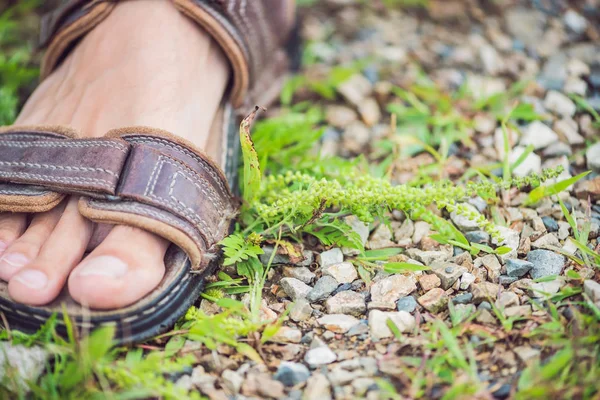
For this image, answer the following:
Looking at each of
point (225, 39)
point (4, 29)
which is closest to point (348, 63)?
point (225, 39)

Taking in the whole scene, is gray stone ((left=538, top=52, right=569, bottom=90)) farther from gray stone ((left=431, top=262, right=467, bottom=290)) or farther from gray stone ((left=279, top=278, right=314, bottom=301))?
gray stone ((left=279, top=278, right=314, bottom=301))

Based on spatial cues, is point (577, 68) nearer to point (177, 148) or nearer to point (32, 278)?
point (177, 148)

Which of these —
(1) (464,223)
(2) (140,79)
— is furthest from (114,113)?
(1) (464,223)

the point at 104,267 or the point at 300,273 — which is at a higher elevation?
the point at 104,267

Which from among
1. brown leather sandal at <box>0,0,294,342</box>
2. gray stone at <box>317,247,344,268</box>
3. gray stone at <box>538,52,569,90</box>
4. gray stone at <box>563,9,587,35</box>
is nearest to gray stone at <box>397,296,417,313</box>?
gray stone at <box>317,247,344,268</box>

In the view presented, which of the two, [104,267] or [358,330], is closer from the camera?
[104,267]

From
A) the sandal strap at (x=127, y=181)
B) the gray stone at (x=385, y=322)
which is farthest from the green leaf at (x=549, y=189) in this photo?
the sandal strap at (x=127, y=181)

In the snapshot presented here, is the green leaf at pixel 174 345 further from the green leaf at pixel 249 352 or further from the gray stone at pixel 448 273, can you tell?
the gray stone at pixel 448 273
